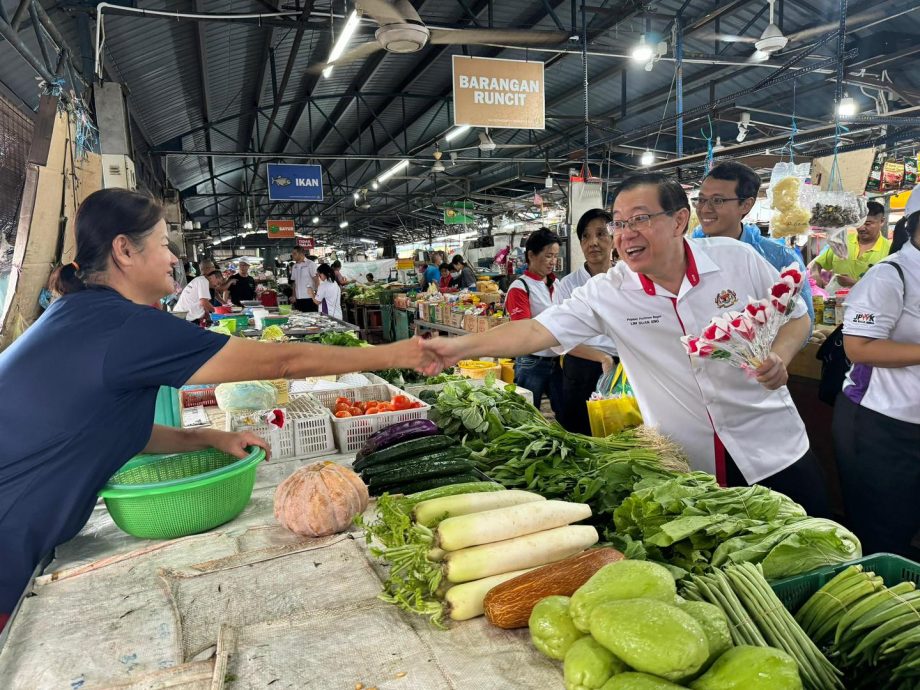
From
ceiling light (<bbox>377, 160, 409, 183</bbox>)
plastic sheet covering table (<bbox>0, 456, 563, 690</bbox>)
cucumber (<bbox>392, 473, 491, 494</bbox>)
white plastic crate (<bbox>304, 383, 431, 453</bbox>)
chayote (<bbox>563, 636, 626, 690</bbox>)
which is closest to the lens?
chayote (<bbox>563, 636, 626, 690</bbox>)

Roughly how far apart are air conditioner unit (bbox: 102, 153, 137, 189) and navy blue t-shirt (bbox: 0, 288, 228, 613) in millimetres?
5113

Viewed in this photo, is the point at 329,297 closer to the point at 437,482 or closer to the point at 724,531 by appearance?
the point at 437,482

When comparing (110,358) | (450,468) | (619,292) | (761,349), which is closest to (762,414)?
(761,349)

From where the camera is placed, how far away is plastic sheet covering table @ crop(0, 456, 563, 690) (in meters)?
1.35

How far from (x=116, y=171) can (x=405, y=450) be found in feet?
18.3

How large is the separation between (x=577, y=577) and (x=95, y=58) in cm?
747

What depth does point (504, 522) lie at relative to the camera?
1674 mm

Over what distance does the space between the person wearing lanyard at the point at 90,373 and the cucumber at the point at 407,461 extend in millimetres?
622

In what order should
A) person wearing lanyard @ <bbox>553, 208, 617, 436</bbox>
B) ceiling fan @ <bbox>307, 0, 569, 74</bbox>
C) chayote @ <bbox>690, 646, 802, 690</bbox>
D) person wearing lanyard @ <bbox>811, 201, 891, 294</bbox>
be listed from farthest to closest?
person wearing lanyard @ <bbox>811, 201, 891, 294</bbox> → ceiling fan @ <bbox>307, 0, 569, 74</bbox> → person wearing lanyard @ <bbox>553, 208, 617, 436</bbox> → chayote @ <bbox>690, 646, 802, 690</bbox>

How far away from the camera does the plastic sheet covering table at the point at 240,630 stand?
1349 millimetres

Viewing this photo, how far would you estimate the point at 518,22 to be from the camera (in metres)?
10.3

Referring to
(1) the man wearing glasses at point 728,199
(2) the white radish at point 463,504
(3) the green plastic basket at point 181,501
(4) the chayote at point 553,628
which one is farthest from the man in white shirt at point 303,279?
(4) the chayote at point 553,628

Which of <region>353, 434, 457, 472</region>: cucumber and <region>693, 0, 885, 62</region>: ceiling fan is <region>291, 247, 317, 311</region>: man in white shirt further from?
<region>353, 434, 457, 472</region>: cucumber

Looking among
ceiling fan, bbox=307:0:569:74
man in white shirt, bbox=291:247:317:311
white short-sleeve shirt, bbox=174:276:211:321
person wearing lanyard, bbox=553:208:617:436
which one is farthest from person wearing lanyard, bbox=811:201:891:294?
man in white shirt, bbox=291:247:317:311
